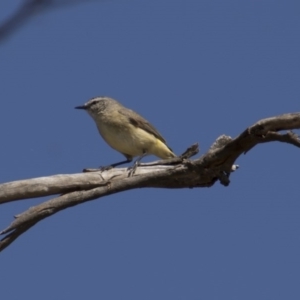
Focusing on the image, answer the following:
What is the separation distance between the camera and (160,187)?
7.71 meters

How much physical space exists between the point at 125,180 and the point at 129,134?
320 cm

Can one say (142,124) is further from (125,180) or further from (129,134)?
(125,180)

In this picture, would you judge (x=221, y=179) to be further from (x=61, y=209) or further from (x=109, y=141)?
(x=109, y=141)

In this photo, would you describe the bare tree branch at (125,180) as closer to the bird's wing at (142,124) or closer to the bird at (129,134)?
the bird at (129,134)

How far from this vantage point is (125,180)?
7.36m

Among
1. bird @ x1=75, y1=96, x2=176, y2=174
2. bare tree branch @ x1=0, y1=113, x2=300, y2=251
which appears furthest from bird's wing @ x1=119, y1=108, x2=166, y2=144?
bare tree branch @ x1=0, y1=113, x2=300, y2=251

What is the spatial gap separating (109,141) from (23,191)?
3362mm

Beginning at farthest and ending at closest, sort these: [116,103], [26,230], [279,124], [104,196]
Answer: [116,103] → [104,196] → [26,230] → [279,124]

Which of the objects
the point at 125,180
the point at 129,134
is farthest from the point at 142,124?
the point at 125,180

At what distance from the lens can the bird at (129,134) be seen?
1045 centimetres

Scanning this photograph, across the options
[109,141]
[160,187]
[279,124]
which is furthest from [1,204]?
[109,141]

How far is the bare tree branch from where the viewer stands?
687 centimetres

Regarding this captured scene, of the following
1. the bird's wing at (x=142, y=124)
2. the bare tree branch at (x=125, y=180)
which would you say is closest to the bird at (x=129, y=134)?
the bird's wing at (x=142, y=124)

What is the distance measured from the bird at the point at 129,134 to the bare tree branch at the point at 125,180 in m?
2.59
